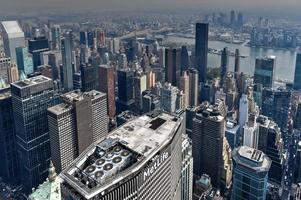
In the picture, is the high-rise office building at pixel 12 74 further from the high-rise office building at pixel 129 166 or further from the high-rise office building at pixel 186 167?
the high-rise office building at pixel 129 166

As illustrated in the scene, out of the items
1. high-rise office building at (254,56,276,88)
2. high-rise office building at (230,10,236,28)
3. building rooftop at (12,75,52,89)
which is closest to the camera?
building rooftop at (12,75,52,89)

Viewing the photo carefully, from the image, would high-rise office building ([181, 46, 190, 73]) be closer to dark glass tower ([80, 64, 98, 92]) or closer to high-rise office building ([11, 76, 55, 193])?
dark glass tower ([80, 64, 98, 92])

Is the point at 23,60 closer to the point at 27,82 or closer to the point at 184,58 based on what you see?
the point at 27,82

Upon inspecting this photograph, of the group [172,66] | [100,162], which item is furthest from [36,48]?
[100,162]

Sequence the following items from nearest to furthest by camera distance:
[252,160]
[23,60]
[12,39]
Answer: [252,160]
[23,60]
[12,39]

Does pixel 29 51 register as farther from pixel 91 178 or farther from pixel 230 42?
pixel 91 178

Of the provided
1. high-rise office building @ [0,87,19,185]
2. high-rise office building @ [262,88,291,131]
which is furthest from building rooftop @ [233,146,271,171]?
high-rise office building @ [0,87,19,185]

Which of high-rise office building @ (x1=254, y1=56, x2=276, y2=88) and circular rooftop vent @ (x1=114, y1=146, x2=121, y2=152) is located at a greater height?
circular rooftop vent @ (x1=114, y1=146, x2=121, y2=152)
